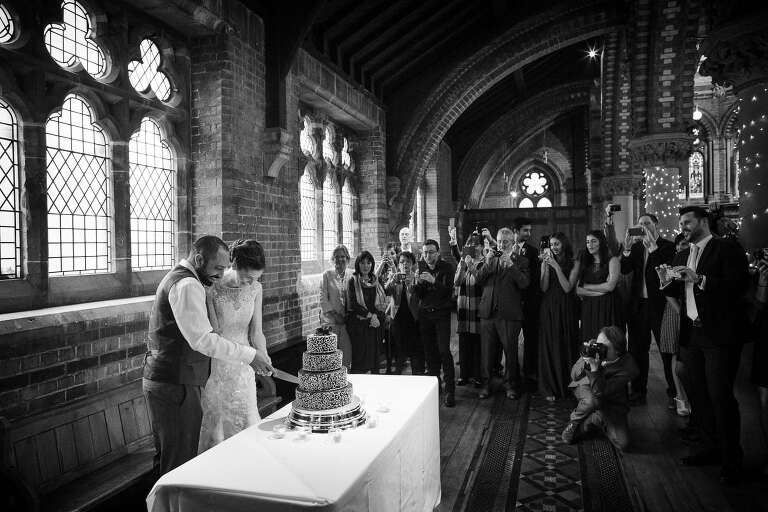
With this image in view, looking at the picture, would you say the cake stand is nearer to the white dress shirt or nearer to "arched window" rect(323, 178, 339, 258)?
the white dress shirt

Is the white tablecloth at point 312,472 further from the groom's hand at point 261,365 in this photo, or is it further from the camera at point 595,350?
the camera at point 595,350

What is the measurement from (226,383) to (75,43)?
2961mm

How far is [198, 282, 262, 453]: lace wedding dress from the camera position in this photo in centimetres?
331

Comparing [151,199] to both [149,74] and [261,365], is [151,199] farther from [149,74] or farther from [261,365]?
[261,365]

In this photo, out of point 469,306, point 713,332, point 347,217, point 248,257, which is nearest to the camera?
point 248,257

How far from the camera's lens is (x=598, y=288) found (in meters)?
5.25

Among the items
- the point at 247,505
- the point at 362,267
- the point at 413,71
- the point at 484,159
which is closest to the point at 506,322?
the point at 362,267

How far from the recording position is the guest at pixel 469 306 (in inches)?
235

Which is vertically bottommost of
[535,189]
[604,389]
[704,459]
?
[704,459]

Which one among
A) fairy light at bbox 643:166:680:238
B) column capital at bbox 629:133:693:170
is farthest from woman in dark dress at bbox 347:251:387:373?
column capital at bbox 629:133:693:170

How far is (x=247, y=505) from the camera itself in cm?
185

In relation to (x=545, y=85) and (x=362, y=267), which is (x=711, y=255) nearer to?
(x=362, y=267)

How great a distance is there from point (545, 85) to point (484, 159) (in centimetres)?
313

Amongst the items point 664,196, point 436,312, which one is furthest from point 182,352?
point 664,196
